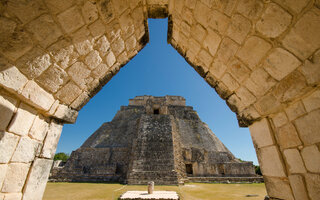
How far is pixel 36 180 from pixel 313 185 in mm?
3273

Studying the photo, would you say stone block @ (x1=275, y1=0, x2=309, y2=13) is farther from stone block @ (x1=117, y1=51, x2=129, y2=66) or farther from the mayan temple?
the mayan temple

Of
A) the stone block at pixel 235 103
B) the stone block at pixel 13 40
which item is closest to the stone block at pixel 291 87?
the stone block at pixel 235 103

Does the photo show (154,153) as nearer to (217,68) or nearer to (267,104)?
(217,68)

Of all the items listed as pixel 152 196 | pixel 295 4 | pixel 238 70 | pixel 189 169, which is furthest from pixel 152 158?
pixel 295 4

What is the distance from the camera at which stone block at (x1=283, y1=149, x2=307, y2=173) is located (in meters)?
1.48

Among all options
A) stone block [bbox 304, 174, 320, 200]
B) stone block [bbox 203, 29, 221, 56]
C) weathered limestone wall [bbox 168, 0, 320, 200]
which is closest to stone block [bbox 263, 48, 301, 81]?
weathered limestone wall [bbox 168, 0, 320, 200]

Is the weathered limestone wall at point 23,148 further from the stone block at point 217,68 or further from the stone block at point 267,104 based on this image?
the stone block at point 267,104

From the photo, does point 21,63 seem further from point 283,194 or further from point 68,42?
point 283,194

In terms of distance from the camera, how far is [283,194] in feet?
5.40

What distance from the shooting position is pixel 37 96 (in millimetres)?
1720

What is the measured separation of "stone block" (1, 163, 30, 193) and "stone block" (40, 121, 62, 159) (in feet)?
0.86

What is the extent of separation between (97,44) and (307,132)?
2852 millimetres

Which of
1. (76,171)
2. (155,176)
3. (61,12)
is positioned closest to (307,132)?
(61,12)

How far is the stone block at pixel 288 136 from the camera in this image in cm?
153
